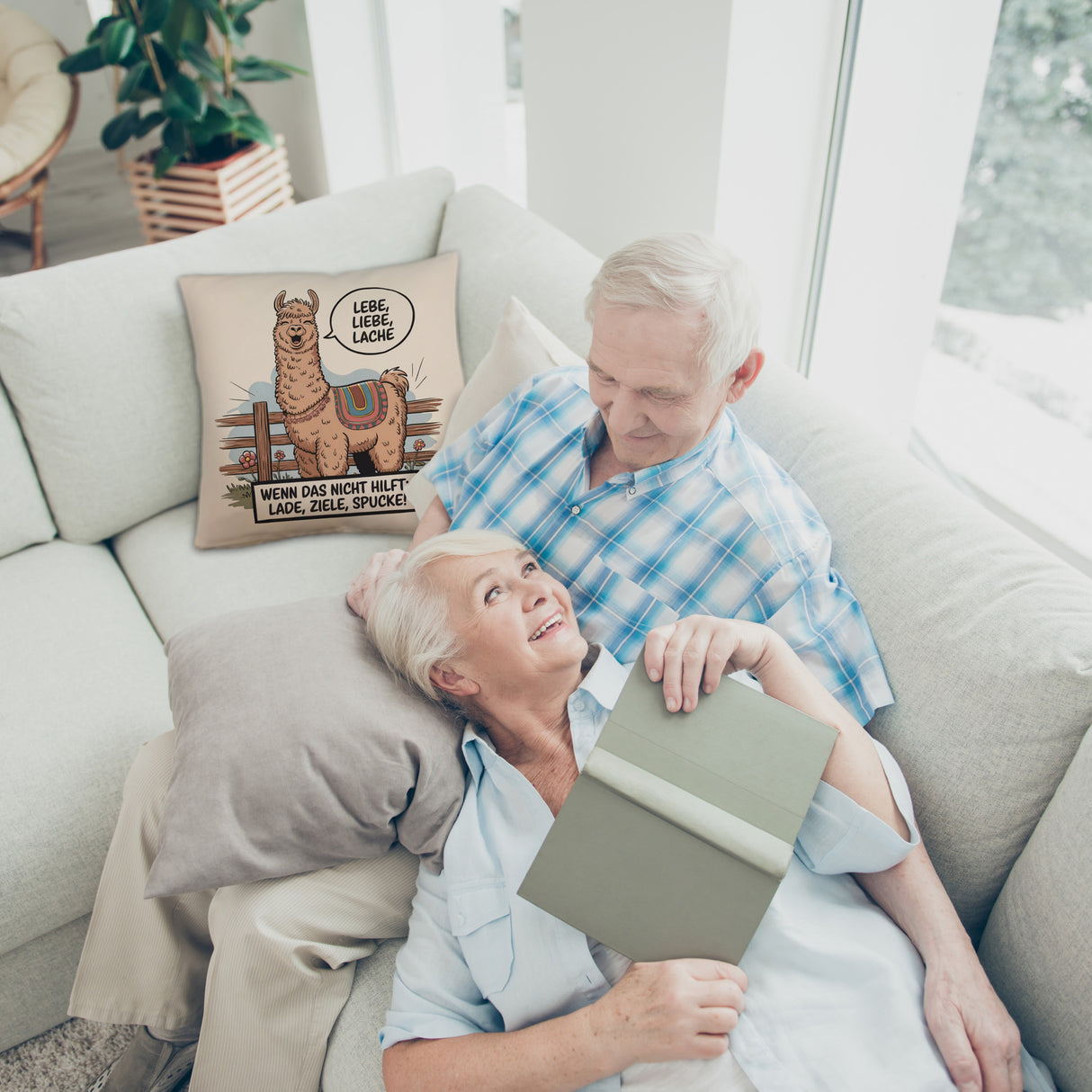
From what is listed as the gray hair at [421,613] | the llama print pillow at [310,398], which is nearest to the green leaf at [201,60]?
the llama print pillow at [310,398]

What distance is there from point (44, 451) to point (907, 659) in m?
1.58

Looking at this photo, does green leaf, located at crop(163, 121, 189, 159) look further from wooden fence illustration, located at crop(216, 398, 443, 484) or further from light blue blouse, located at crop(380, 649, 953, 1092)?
light blue blouse, located at crop(380, 649, 953, 1092)

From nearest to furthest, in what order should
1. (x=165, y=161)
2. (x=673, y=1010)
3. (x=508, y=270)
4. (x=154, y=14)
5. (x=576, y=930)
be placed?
(x=673, y=1010)
(x=576, y=930)
(x=508, y=270)
(x=154, y=14)
(x=165, y=161)

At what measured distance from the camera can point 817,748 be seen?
0.87 meters

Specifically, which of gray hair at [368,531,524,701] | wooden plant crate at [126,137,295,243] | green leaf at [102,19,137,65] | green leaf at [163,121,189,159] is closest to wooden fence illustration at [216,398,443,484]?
gray hair at [368,531,524,701]

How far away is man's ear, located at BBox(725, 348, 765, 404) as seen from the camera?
1.13m

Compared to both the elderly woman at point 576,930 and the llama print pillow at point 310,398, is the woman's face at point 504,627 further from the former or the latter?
the llama print pillow at point 310,398

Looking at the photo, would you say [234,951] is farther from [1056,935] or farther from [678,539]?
[1056,935]

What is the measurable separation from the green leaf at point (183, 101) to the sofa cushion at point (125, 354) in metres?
1.15

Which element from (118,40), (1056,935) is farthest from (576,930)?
(118,40)

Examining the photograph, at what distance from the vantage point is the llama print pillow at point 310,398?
1615mm

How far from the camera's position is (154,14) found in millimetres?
2602

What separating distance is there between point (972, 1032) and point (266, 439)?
1.42 metres

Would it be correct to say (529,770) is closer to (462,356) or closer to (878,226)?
(462,356)
